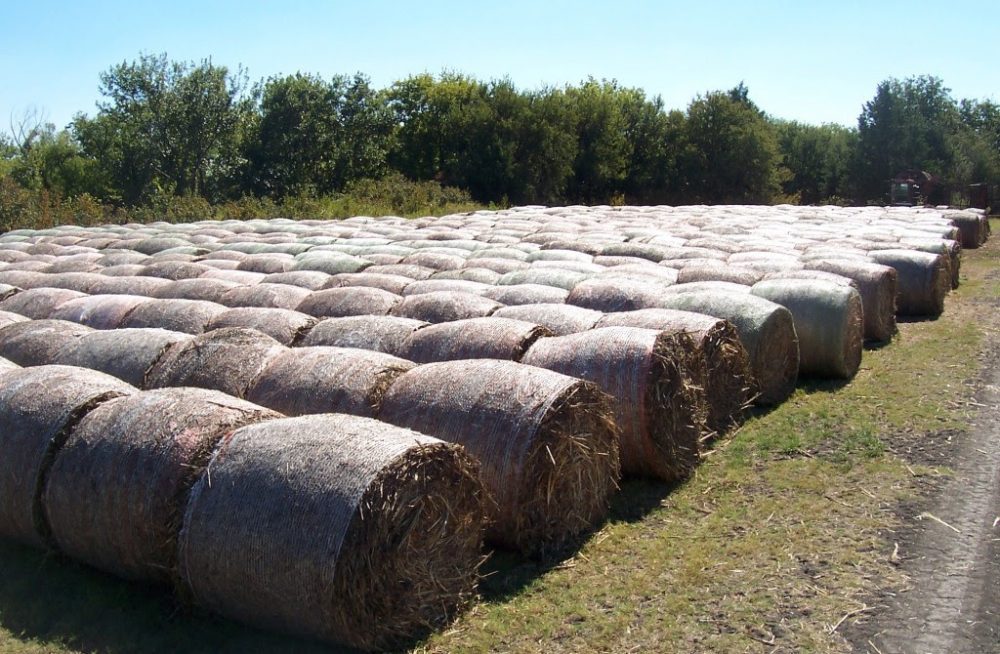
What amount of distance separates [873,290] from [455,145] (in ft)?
123

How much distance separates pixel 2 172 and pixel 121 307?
59.1 m

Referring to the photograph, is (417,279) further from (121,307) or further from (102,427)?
(102,427)

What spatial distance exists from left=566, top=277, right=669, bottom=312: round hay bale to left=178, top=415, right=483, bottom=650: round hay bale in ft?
18.4

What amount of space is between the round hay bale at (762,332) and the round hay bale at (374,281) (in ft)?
13.8

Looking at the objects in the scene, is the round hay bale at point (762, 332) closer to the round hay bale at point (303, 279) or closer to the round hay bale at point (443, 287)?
the round hay bale at point (443, 287)

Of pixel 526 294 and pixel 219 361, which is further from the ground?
pixel 526 294

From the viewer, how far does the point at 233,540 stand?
16.7 feet

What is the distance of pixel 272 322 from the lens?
10.0m

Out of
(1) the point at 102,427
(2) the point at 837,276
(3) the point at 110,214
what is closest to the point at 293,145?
(3) the point at 110,214

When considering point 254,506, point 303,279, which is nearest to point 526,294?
point 303,279

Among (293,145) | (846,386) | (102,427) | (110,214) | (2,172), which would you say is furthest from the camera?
(2,172)

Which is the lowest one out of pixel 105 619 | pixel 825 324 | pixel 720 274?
pixel 105 619

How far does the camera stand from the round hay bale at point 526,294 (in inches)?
452

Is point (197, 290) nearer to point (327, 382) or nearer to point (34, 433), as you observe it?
point (327, 382)
